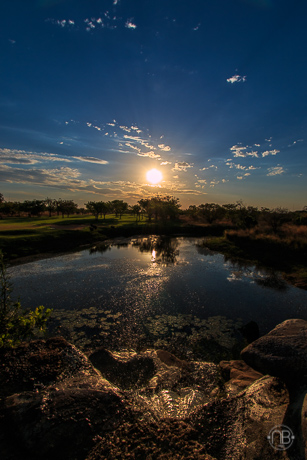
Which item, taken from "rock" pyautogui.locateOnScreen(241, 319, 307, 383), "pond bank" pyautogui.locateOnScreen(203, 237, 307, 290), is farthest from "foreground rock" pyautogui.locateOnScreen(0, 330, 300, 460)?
"pond bank" pyautogui.locateOnScreen(203, 237, 307, 290)

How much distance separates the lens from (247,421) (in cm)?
570

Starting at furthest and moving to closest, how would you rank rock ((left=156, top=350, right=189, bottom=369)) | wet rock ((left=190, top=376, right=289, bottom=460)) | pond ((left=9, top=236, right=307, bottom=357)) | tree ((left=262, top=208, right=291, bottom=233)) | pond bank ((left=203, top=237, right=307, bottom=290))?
1. tree ((left=262, top=208, right=291, bottom=233))
2. pond bank ((left=203, top=237, right=307, bottom=290))
3. pond ((left=9, top=236, right=307, bottom=357))
4. rock ((left=156, top=350, right=189, bottom=369))
5. wet rock ((left=190, top=376, right=289, bottom=460))

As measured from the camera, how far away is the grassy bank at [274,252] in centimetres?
2622

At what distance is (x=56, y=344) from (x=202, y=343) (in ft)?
27.0

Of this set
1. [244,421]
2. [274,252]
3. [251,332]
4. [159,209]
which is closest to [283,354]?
[244,421]

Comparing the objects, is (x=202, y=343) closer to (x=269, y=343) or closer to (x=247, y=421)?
(x=269, y=343)

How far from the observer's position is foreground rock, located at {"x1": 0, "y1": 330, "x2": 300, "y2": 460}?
14.7 feet

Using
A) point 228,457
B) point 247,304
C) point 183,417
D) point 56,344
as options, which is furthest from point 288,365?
point 247,304

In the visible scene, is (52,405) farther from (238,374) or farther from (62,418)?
(238,374)
